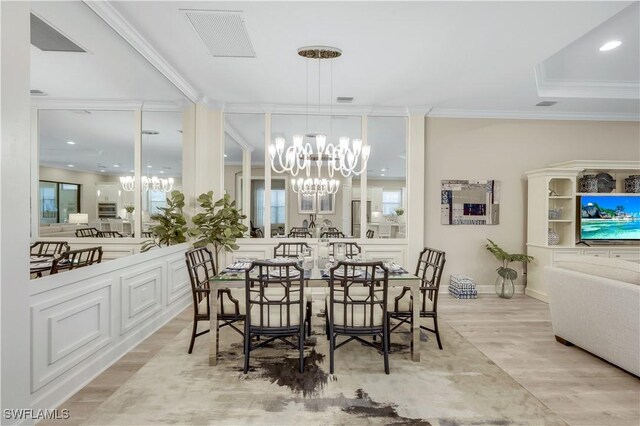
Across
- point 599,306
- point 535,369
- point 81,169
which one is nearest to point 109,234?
point 81,169

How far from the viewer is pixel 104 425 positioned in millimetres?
2250

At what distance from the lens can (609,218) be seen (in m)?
5.64

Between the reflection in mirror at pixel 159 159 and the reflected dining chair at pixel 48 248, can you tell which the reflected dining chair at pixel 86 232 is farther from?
the reflection in mirror at pixel 159 159

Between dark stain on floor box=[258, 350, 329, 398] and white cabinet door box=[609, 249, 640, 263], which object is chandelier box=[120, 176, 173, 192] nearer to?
dark stain on floor box=[258, 350, 329, 398]

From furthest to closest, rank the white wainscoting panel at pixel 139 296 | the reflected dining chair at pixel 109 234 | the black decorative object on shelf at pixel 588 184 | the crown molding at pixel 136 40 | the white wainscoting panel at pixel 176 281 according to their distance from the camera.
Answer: the black decorative object on shelf at pixel 588 184 < the white wainscoting panel at pixel 176 281 < the white wainscoting panel at pixel 139 296 < the reflected dining chair at pixel 109 234 < the crown molding at pixel 136 40

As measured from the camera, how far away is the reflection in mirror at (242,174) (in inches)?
227

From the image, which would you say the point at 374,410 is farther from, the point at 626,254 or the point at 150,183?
the point at 626,254

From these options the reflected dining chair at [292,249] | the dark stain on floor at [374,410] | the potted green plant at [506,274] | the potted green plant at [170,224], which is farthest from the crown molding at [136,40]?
the potted green plant at [506,274]

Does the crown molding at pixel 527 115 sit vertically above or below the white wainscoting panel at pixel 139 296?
above

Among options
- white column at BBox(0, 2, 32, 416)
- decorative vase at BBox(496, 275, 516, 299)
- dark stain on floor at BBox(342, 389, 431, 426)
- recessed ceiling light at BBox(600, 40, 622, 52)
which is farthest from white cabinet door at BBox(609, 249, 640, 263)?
white column at BBox(0, 2, 32, 416)

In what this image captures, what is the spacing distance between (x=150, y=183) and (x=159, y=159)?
35cm

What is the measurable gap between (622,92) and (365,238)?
4.08 metres

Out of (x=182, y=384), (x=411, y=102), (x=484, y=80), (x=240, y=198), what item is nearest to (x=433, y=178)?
(x=411, y=102)

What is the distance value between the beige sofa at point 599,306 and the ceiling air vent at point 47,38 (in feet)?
14.6
